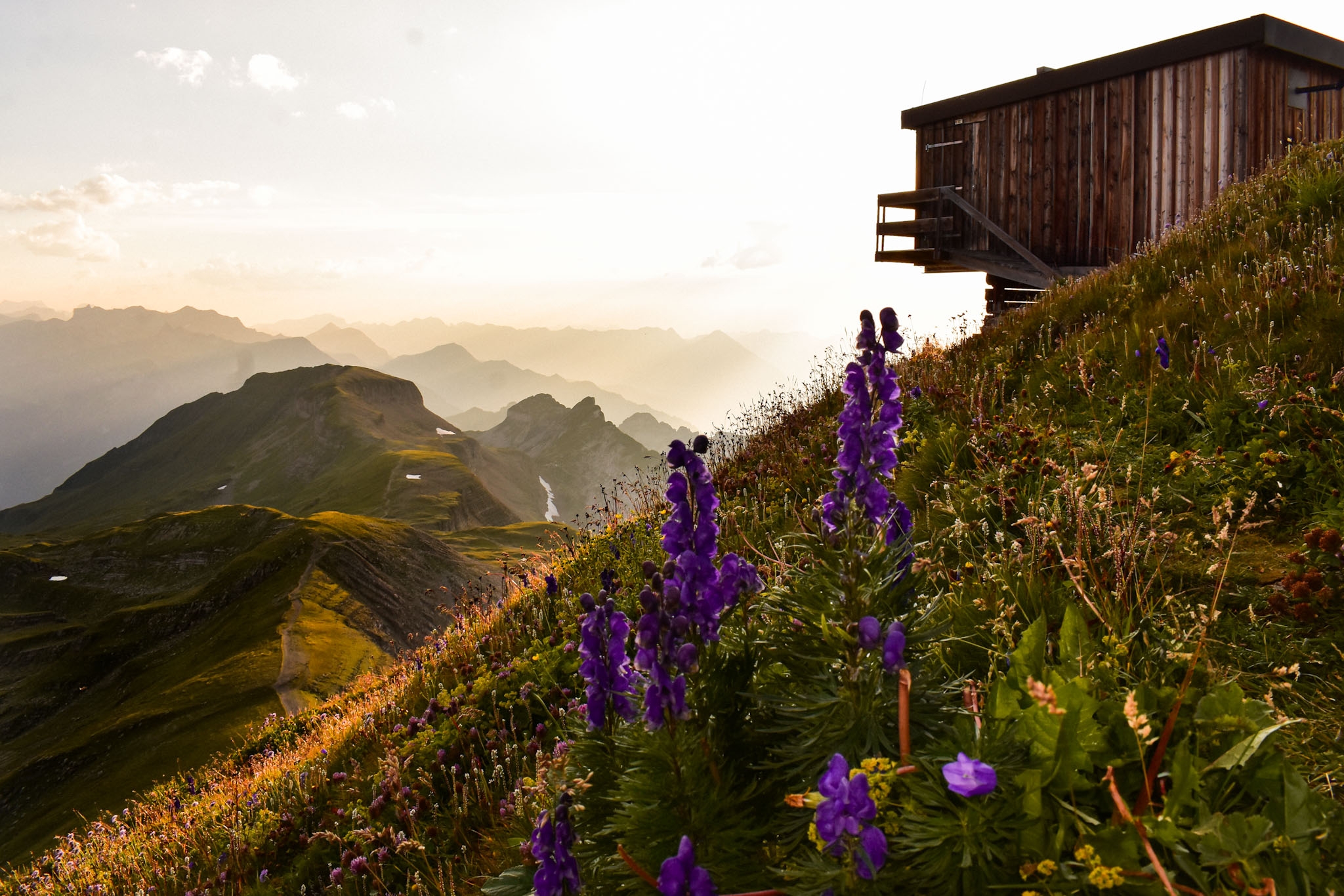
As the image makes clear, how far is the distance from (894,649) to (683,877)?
29.6 inches

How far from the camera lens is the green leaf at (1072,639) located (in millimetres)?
2348

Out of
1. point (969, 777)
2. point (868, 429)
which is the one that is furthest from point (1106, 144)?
point (969, 777)

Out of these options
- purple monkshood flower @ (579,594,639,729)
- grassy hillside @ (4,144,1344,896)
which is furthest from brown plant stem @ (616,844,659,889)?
purple monkshood flower @ (579,594,639,729)

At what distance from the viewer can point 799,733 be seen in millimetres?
2201

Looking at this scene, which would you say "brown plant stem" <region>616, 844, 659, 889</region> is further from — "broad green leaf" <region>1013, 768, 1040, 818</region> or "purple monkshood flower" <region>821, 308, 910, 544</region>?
"purple monkshood flower" <region>821, 308, 910, 544</region>

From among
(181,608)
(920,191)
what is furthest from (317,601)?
(920,191)

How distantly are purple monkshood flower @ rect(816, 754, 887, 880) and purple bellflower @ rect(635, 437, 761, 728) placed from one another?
54cm

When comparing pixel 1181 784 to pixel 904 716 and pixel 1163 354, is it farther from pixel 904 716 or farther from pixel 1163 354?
pixel 1163 354

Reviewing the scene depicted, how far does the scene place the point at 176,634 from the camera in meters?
67.9

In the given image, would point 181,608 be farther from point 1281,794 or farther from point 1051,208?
point 1281,794

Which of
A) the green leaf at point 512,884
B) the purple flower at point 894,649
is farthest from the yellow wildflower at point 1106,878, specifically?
the green leaf at point 512,884

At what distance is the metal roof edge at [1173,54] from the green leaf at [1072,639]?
60.1ft

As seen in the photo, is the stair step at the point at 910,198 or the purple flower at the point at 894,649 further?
the stair step at the point at 910,198

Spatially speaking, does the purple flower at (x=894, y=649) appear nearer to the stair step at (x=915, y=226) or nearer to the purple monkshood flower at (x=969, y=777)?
the purple monkshood flower at (x=969, y=777)
